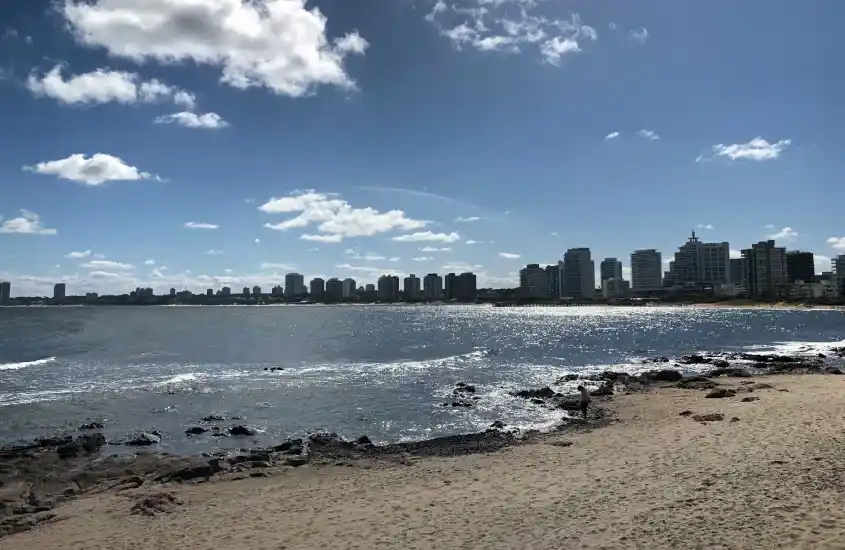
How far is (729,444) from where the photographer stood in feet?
65.6

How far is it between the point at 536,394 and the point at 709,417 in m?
13.3

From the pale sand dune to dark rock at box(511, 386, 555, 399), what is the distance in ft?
45.3

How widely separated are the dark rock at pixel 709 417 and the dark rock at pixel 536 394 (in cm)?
1194

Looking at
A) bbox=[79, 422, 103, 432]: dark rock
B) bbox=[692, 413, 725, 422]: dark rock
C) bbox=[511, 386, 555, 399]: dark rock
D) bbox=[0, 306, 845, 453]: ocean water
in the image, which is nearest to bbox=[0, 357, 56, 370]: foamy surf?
bbox=[0, 306, 845, 453]: ocean water

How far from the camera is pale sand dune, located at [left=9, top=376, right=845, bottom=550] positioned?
41.6 ft

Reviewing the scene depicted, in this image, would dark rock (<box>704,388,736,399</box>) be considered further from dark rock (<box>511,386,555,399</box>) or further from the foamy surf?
the foamy surf

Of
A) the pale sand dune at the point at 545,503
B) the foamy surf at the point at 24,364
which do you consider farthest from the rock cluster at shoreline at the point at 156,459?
the foamy surf at the point at 24,364

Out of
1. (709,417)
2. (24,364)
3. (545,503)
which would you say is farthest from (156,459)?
(24,364)

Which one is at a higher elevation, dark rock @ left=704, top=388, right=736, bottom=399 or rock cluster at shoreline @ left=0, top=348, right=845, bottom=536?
dark rock @ left=704, top=388, right=736, bottom=399

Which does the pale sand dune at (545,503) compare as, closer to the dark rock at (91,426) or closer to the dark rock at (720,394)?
the dark rock at (720,394)

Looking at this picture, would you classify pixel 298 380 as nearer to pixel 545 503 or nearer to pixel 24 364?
pixel 24 364

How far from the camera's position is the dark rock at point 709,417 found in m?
25.2

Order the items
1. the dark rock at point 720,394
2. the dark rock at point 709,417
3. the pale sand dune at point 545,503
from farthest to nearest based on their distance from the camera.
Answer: the dark rock at point 720,394 → the dark rock at point 709,417 → the pale sand dune at point 545,503

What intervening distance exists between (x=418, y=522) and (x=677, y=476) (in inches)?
299
